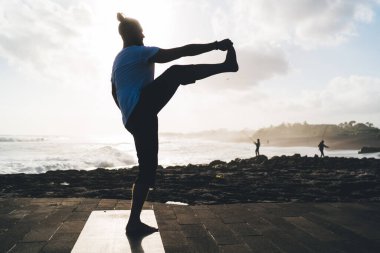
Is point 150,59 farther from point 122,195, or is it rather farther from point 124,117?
point 122,195

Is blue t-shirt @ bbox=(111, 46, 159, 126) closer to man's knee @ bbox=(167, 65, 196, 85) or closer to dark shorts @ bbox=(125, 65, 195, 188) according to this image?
dark shorts @ bbox=(125, 65, 195, 188)

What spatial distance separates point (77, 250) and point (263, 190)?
17.2ft

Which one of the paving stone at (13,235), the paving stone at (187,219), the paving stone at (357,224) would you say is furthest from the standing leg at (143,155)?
the paving stone at (357,224)

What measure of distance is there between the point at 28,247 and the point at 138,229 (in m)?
0.92

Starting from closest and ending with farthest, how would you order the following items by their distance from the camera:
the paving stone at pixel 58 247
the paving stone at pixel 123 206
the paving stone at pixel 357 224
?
the paving stone at pixel 58 247
the paving stone at pixel 357 224
the paving stone at pixel 123 206

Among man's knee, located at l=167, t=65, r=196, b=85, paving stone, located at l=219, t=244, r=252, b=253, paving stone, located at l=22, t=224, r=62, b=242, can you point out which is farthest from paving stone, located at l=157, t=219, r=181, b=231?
man's knee, located at l=167, t=65, r=196, b=85

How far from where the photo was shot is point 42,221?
3652mm

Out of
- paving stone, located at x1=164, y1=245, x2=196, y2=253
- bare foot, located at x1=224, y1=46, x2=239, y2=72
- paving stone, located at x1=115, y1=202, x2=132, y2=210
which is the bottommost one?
paving stone, located at x1=164, y1=245, x2=196, y2=253

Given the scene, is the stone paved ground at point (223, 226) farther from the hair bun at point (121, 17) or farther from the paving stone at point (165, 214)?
the hair bun at point (121, 17)

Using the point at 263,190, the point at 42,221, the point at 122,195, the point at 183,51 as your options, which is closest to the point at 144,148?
the point at 183,51

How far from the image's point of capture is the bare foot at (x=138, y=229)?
2963 millimetres

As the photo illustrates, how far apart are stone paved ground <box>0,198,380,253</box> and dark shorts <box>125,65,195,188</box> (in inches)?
28.1

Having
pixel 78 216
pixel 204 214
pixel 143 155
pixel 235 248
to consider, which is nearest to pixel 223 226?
pixel 204 214

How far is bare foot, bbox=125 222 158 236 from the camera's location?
9.72ft
